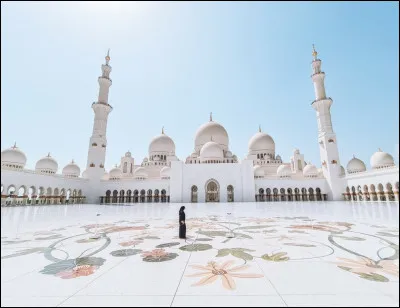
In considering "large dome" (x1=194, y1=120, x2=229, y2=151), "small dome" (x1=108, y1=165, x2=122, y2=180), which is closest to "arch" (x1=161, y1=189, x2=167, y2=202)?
"small dome" (x1=108, y1=165, x2=122, y2=180)

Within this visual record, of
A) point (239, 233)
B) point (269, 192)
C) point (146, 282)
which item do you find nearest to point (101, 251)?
point (146, 282)

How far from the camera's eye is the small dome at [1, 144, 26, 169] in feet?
83.9

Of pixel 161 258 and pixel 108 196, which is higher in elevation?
pixel 108 196

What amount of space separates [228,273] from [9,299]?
2050 mm

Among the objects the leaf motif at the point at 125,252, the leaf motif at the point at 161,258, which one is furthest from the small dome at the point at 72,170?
the leaf motif at the point at 161,258

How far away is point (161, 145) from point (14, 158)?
18.3 metres

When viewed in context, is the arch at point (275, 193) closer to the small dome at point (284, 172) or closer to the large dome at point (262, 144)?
the small dome at point (284, 172)

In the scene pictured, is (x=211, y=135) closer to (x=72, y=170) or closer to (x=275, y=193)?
(x=275, y=193)

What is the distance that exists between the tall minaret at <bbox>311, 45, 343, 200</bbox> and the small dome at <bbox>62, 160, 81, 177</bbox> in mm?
33691

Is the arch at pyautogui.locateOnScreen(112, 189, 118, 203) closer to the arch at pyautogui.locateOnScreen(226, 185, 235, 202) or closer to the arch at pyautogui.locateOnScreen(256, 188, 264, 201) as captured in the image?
the arch at pyautogui.locateOnScreen(226, 185, 235, 202)

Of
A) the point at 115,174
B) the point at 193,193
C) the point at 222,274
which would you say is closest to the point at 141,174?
the point at 115,174

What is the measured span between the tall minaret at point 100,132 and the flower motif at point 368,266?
89.3 feet

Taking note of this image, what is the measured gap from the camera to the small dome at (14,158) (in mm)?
25562

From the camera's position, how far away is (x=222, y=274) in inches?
100
